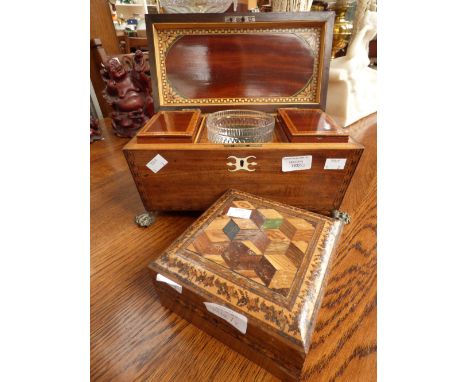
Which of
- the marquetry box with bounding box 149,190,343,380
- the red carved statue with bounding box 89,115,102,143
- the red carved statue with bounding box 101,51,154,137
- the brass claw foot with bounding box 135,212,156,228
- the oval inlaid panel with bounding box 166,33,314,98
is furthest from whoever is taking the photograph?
the red carved statue with bounding box 89,115,102,143

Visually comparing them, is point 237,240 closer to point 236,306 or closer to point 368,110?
point 236,306

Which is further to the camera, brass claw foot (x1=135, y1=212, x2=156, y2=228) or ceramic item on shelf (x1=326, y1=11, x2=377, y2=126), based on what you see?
ceramic item on shelf (x1=326, y1=11, x2=377, y2=126)

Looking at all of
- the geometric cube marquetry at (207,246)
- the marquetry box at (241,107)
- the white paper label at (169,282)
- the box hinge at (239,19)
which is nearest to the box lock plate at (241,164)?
the marquetry box at (241,107)

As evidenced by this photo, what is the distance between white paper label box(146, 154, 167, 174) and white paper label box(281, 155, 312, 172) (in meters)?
0.31

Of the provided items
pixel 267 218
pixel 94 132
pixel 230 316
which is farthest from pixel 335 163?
pixel 94 132

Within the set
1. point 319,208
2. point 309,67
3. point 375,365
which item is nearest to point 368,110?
point 309,67

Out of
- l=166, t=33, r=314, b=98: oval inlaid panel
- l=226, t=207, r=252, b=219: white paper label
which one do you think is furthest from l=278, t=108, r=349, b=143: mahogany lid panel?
l=226, t=207, r=252, b=219: white paper label

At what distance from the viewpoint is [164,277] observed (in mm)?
475

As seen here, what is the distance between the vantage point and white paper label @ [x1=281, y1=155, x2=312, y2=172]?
0.67 meters

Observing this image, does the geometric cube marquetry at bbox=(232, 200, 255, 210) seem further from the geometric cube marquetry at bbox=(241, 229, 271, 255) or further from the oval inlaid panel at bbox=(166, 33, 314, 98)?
the oval inlaid panel at bbox=(166, 33, 314, 98)

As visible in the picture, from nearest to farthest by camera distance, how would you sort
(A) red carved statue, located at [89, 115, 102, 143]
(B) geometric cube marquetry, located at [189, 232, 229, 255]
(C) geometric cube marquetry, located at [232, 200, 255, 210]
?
(B) geometric cube marquetry, located at [189, 232, 229, 255], (C) geometric cube marquetry, located at [232, 200, 255, 210], (A) red carved statue, located at [89, 115, 102, 143]

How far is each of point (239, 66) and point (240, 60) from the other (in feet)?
0.06

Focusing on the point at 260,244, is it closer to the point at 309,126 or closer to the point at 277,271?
the point at 277,271

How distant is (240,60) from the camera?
0.89 meters
